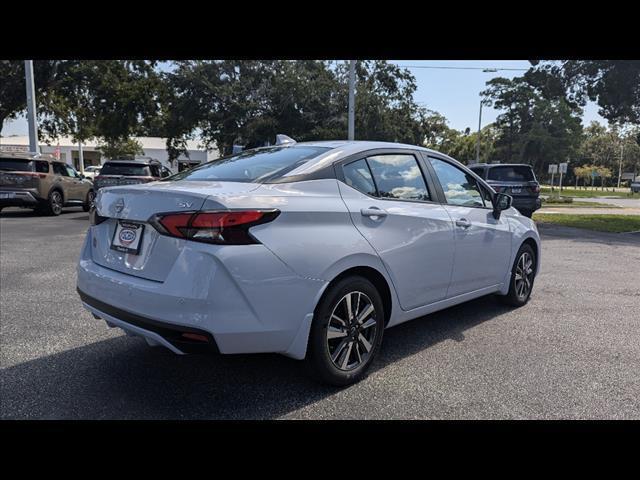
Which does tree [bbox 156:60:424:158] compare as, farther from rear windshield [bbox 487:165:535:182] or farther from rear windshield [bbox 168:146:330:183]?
rear windshield [bbox 168:146:330:183]

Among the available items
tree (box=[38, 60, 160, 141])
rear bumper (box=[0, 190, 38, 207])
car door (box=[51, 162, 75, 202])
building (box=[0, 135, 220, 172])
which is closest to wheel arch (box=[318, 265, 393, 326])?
rear bumper (box=[0, 190, 38, 207])

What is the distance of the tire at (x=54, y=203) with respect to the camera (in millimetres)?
14553

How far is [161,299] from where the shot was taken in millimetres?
2650

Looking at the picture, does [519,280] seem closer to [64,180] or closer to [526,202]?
[526,202]

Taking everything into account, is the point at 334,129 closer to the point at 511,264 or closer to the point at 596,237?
the point at 596,237

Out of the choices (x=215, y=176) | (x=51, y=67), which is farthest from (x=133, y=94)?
(x=215, y=176)

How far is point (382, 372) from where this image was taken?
11.5 ft

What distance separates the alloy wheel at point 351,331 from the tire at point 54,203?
14092 millimetres

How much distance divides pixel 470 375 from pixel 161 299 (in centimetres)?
220

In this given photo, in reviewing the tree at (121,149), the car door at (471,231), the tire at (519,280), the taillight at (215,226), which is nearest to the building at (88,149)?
the tree at (121,149)

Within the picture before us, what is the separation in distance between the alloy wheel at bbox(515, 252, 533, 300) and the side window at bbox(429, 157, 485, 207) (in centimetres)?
99

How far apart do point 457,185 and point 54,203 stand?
14.0 metres

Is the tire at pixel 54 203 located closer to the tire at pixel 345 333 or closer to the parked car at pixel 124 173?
the parked car at pixel 124 173

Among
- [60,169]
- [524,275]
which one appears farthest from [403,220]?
[60,169]
